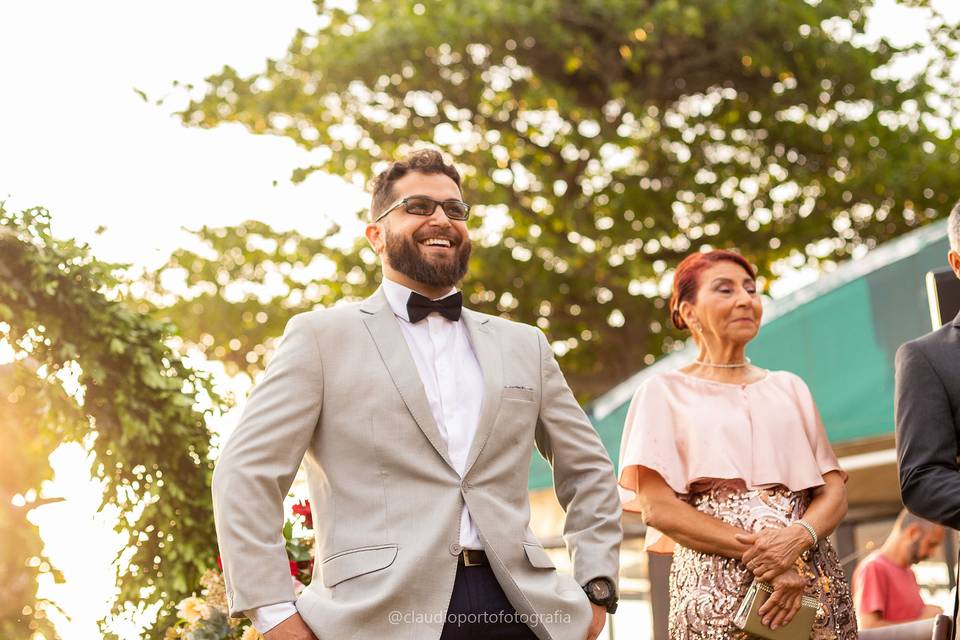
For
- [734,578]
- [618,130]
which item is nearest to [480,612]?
[734,578]

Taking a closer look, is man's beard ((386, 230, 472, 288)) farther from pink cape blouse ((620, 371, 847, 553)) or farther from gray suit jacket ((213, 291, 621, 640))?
pink cape blouse ((620, 371, 847, 553))

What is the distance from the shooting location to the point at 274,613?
2.68 m

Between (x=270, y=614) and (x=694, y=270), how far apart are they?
6.52 ft

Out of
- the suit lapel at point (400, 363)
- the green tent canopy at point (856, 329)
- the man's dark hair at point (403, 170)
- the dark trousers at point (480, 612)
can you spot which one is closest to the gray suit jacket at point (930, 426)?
the dark trousers at point (480, 612)

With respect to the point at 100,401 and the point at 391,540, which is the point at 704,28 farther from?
the point at 391,540

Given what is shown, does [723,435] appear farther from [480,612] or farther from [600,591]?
[480,612]

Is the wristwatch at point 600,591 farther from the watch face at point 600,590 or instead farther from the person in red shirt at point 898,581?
the person in red shirt at point 898,581

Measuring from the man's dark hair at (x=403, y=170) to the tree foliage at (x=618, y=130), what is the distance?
9367mm

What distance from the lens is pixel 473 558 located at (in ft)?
9.32

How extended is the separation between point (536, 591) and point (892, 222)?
458 inches

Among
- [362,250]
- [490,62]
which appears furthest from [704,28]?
[362,250]

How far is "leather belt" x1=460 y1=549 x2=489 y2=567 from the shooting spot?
283 cm

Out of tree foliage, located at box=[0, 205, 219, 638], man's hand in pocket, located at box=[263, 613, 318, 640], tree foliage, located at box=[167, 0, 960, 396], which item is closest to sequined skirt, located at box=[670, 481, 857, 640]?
man's hand in pocket, located at box=[263, 613, 318, 640]

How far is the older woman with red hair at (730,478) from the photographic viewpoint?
347cm
